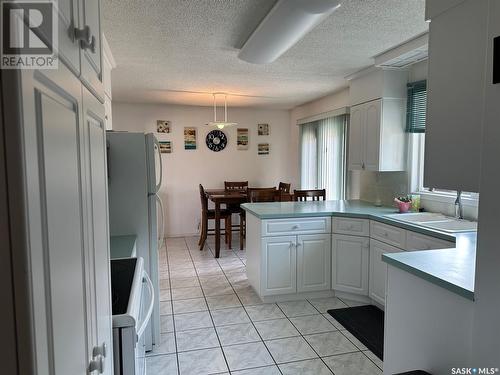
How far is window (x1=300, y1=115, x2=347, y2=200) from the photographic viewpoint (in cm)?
464

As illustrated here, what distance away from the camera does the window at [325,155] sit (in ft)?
15.2

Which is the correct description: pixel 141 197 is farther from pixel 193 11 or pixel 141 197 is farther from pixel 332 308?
pixel 332 308

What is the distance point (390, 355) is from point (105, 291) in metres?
1.42

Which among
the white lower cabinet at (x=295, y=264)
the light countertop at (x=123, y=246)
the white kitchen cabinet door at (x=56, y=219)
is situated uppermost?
the white kitchen cabinet door at (x=56, y=219)

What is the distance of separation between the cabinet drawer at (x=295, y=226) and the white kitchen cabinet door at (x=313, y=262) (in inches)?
2.5

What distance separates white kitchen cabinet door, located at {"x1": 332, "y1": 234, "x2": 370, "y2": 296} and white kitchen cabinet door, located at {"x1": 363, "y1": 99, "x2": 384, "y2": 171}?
2.81 ft

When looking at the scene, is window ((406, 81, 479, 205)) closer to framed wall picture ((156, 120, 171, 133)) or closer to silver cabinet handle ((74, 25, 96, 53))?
silver cabinet handle ((74, 25, 96, 53))

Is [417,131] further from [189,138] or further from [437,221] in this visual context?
[189,138]

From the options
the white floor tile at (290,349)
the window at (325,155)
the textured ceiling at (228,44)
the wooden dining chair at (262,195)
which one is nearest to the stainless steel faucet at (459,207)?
the textured ceiling at (228,44)

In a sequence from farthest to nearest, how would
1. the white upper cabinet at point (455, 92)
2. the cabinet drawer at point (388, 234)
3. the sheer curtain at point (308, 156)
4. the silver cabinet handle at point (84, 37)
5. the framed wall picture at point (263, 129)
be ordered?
the framed wall picture at point (263, 129) < the sheer curtain at point (308, 156) < the cabinet drawer at point (388, 234) < the white upper cabinet at point (455, 92) < the silver cabinet handle at point (84, 37)

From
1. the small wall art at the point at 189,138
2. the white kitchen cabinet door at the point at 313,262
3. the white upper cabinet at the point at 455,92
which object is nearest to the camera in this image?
the white upper cabinet at the point at 455,92

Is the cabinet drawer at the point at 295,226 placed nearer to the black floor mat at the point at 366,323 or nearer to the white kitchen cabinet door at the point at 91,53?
the black floor mat at the point at 366,323

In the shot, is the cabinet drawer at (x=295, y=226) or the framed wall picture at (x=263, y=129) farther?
the framed wall picture at (x=263, y=129)

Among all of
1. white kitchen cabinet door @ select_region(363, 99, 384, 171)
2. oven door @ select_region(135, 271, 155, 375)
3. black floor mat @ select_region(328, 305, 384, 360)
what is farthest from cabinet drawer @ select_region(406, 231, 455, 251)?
oven door @ select_region(135, 271, 155, 375)
